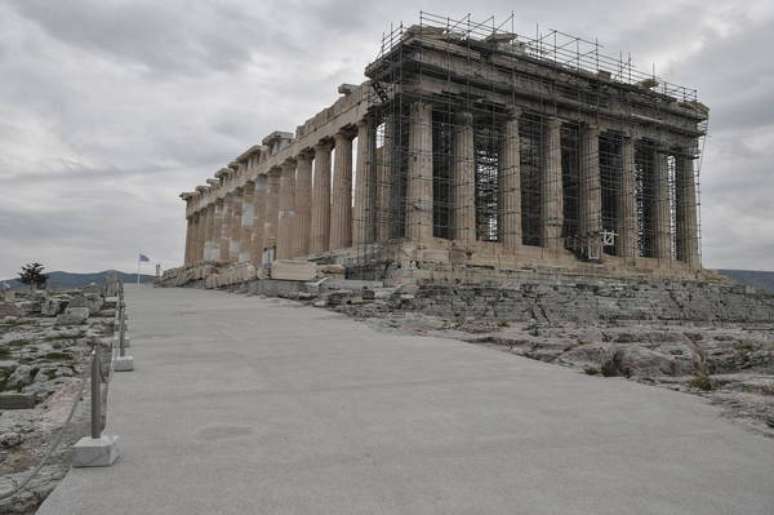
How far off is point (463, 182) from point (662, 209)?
15.9 metres

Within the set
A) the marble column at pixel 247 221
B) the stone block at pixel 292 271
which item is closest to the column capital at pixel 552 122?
the stone block at pixel 292 271

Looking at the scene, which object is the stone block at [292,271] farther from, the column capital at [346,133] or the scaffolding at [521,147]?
the column capital at [346,133]

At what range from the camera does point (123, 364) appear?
820 centimetres

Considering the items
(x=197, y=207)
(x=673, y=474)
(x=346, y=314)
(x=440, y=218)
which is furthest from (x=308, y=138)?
(x=673, y=474)

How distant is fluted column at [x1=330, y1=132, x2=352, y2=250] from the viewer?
34.3 m

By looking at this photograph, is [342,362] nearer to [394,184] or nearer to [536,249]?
[394,184]

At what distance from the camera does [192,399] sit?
257 inches

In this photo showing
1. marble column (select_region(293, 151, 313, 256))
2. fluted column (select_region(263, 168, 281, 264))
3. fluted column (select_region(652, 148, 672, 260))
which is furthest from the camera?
fluted column (select_region(263, 168, 281, 264))

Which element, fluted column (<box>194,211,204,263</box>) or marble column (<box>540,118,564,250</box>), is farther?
fluted column (<box>194,211,204,263</box>)

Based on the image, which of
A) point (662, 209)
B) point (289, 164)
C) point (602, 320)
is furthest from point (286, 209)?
point (662, 209)

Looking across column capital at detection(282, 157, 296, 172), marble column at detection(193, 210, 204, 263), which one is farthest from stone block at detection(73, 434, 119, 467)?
marble column at detection(193, 210, 204, 263)

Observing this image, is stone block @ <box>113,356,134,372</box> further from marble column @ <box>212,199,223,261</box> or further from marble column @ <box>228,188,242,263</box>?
marble column @ <box>212,199,223,261</box>

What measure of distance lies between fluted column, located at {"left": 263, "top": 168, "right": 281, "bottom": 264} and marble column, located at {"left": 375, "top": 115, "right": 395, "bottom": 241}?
13863 millimetres

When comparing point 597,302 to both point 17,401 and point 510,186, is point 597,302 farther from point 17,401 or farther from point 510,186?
point 17,401
